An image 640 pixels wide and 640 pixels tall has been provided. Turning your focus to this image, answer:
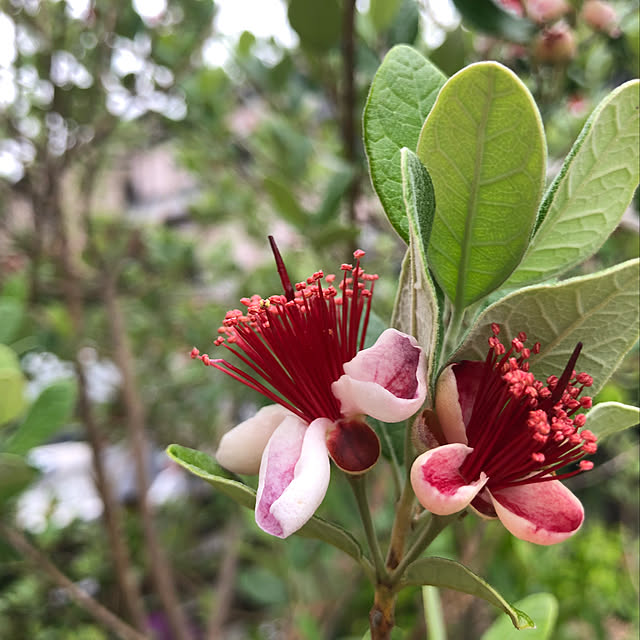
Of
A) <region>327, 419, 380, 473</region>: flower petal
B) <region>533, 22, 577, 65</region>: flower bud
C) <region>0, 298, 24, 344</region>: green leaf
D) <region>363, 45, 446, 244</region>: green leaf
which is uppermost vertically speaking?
<region>533, 22, 577, 65</region>: flower bud

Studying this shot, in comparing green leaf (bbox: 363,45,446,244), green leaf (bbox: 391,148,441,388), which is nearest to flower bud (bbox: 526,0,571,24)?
green leaf (bbox: 363,45,446,244)

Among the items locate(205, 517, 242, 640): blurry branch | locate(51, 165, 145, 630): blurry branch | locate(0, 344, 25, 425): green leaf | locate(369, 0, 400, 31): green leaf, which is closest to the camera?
locate(0, 344, 25, 425): green leaf

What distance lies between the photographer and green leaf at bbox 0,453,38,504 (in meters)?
0.71

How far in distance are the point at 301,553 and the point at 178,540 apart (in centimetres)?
115

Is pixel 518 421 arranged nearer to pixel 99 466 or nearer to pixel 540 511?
pixel 540 511

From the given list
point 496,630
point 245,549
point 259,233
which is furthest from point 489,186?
point 245,549

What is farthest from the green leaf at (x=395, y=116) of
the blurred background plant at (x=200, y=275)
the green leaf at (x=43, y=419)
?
the green leaf at (x=43, y=419)

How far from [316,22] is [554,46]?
0.35 m

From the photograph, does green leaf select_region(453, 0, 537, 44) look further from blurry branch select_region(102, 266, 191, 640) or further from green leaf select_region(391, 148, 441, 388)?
blurry branch select_region(102, 266, 191, 640)

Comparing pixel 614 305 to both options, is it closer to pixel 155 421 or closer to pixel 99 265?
pixel 99 265

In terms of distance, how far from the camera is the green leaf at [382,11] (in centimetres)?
101

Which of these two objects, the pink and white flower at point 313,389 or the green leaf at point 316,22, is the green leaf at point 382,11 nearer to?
the green leaf at point 316,22

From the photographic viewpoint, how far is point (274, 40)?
1520 millimetres

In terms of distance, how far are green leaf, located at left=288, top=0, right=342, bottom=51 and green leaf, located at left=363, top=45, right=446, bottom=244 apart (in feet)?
1.69
